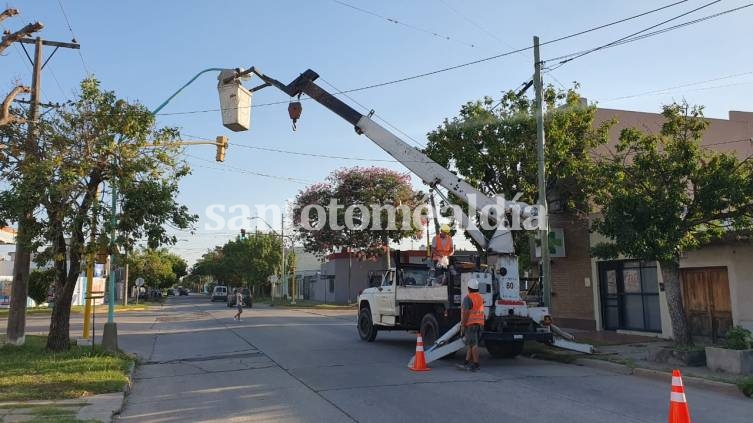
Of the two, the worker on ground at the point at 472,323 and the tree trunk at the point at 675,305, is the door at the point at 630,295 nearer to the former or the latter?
the tree trunk at the point at 675,305

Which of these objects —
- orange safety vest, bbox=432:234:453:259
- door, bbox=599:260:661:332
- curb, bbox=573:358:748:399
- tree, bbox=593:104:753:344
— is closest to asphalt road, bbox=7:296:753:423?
curb, bbox=573:358:748:399

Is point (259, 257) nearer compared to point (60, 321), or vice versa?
point (60, 321)

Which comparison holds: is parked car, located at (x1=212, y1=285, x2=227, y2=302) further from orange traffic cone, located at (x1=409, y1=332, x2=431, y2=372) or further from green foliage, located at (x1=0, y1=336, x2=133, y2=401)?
orange traffic cone, located at (x1=409, y1=332, x2=431, y2=372)

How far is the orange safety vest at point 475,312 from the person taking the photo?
38.2 ft

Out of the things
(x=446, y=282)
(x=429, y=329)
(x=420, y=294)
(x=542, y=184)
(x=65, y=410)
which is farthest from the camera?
(x=542, y=184)

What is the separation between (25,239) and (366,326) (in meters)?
9.13

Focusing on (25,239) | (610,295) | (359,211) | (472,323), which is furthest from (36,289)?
(472,323)

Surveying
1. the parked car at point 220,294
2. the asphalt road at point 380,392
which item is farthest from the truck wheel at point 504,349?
the parked car at point 220,294

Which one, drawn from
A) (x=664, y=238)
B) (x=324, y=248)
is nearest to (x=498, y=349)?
(x=664, y=238)

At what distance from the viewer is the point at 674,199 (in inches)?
485

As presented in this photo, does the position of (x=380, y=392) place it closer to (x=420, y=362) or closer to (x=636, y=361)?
(x=420, y=362)

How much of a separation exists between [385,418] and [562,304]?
1462 centimetres

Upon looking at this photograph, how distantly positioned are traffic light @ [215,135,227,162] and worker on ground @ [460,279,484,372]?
986 cm

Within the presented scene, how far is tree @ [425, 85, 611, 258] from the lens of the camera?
17.7 metres
